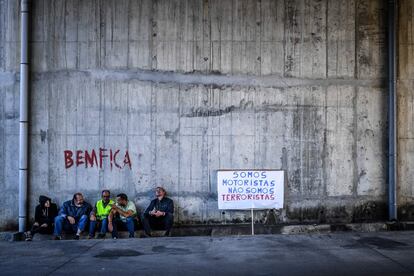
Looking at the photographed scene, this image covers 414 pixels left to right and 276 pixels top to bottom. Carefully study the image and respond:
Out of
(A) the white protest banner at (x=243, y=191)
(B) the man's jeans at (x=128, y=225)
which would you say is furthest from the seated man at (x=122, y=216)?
(A) the white protest banner at (x=243, y=191)

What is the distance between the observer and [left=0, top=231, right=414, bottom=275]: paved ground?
8.35 m

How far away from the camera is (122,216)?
1196 centimetres

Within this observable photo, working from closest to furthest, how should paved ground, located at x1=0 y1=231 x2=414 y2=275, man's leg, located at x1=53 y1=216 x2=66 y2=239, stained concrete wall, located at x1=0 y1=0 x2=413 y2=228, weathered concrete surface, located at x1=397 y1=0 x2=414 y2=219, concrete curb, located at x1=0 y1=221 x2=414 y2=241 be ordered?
paved ground, located at x1=0 y1=231 x2=414 y2=275 < man's leg, located at x1=53 y1=216 x2=66 y2=239 < concrete curb, located at x1=0 y1=221 x2=414 y2=241 < stained concrete wall, located at x1=0 y1=0 x2=413 y2=228 < weathered concrete surface, located at x1=397 y1=0 x2=414 y2=219

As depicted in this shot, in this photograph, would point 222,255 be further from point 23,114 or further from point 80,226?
point 23,114

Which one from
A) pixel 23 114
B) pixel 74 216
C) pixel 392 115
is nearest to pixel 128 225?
pixel 74 216

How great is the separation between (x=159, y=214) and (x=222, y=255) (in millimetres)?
2865

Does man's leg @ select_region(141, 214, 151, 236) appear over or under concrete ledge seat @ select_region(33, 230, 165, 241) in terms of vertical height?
over

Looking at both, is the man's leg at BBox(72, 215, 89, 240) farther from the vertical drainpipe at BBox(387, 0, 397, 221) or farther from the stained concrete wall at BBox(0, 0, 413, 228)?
the vertical drainpipe at BBox(387, 0, 397, 221)

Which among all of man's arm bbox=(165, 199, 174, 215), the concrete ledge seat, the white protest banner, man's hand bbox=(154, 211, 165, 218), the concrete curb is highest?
the white protest banner

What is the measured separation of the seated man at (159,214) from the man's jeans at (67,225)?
146cm

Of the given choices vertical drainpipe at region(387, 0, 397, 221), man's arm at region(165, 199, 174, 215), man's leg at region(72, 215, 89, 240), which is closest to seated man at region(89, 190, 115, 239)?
man's leg at region(72, 215, 89, 240)

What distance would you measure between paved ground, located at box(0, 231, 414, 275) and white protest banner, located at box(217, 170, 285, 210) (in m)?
0.96

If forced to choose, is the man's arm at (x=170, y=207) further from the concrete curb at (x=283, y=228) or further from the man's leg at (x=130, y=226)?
the man's leg at (x=130, y=226)

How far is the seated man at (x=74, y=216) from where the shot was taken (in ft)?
38.5
